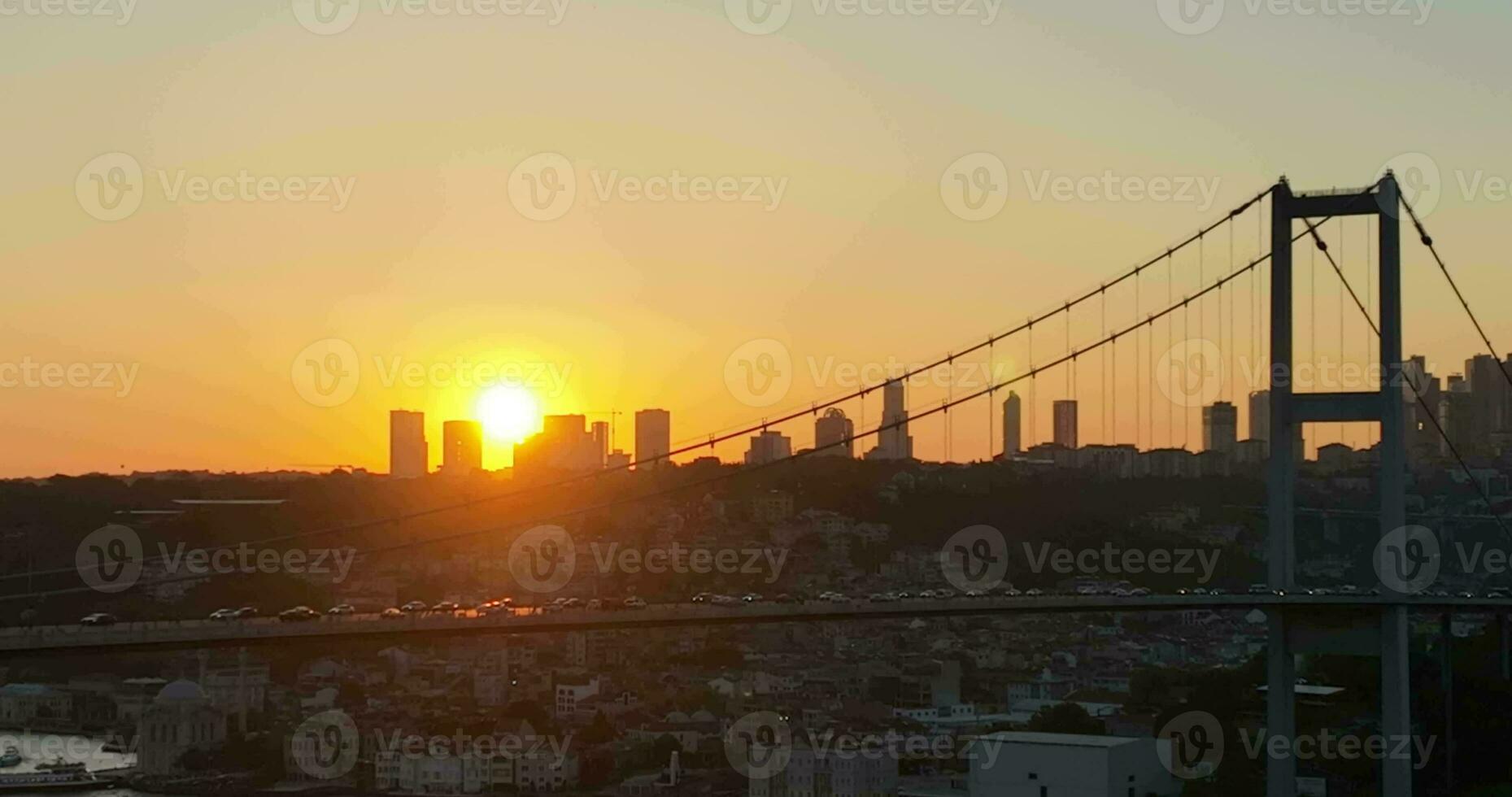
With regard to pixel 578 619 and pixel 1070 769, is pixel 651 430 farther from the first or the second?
pixel 578 619

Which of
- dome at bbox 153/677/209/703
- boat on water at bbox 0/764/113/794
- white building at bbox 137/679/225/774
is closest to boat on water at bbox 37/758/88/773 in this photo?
boat on water at bbox 0/764/113/794

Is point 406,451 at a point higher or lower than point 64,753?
higher

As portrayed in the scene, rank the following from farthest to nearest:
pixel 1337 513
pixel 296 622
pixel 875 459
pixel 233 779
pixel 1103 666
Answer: pixel 875 459 < pixel 1103 666 < pixel 233 779 < pixel 1337 513 < pixel 296 622

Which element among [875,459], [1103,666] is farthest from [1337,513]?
[875,459]

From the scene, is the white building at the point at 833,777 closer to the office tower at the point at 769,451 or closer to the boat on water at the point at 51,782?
the office tower at the point at 769,451

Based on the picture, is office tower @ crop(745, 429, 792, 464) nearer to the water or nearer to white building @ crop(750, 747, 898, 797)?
white building @ crop(750, 747, 898, 797)

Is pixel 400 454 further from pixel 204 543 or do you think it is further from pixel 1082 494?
pixel 1082 494

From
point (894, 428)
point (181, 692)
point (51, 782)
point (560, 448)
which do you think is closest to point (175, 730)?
point (181, 692)
